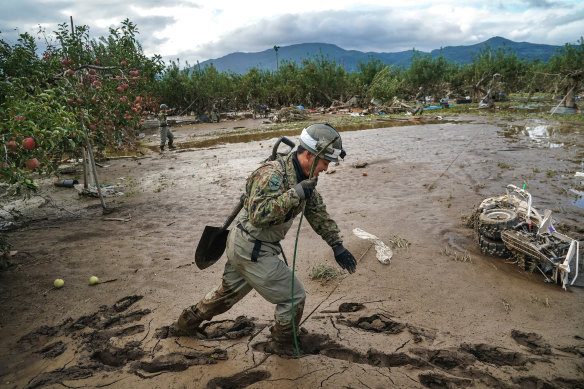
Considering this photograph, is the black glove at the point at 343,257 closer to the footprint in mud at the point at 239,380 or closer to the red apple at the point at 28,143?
the footprint in mud at the point at 239,380

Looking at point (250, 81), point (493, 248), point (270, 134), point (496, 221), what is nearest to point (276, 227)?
point (496, 221)

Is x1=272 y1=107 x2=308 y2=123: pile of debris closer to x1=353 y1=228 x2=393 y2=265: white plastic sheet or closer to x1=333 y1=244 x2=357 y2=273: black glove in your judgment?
x1=353 y1=228 x2=393 y2=265: white plastic sheet

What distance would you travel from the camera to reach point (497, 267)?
4469 mm

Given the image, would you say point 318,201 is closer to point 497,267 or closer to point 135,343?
point 135,343

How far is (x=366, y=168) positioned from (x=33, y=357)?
8.36m

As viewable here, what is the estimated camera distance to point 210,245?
325 centimetres

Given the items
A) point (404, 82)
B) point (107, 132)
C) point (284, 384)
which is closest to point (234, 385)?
point (284, 384)

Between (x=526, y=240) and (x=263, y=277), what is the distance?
3419 mm

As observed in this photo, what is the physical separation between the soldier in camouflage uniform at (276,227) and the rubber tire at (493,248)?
2672 mm

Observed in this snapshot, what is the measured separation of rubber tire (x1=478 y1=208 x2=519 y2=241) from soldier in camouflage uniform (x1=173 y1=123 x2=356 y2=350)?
2.60m

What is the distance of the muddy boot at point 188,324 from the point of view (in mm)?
3139

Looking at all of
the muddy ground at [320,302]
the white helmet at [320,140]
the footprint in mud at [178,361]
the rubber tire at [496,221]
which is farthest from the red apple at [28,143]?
the rubber tire at [496,221]

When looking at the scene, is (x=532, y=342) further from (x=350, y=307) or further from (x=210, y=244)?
(x=210, y=244)

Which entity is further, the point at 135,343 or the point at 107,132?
the point at 107,132
